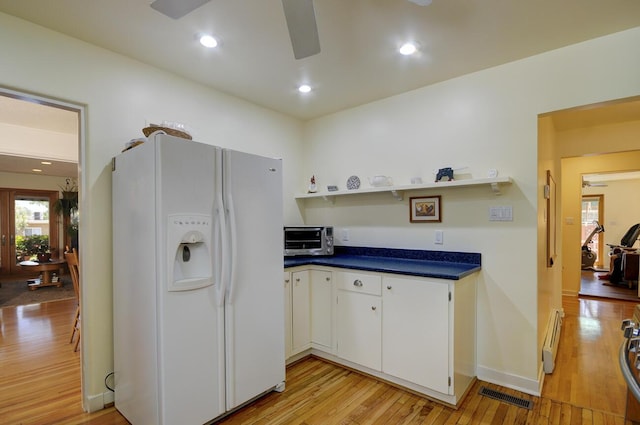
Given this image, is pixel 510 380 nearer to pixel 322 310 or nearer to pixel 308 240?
pixel 322 310

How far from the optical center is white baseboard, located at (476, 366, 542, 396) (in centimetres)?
236

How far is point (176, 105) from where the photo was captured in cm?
268

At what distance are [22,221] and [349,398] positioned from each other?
9073mm

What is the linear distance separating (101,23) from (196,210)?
1316 millimetres

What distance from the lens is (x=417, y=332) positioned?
2334 millimetres

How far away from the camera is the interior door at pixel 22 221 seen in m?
7.29

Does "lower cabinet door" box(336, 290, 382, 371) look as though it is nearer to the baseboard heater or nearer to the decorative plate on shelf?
the decorative plate on shelf

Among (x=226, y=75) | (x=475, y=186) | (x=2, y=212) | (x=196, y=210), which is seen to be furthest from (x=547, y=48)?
(x=2, y=212)

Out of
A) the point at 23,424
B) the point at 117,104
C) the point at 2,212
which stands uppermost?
the point at 117,104

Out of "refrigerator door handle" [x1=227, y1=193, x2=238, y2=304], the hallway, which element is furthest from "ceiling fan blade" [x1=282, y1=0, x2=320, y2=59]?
the hallway

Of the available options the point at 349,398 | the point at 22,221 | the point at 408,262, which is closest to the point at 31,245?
the point at 22,221

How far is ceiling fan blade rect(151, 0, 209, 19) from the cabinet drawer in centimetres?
210

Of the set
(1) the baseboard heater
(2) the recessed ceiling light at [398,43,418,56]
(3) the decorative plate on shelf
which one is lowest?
(1) the baseboard heater

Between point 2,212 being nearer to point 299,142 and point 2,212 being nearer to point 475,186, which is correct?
point 299,142
